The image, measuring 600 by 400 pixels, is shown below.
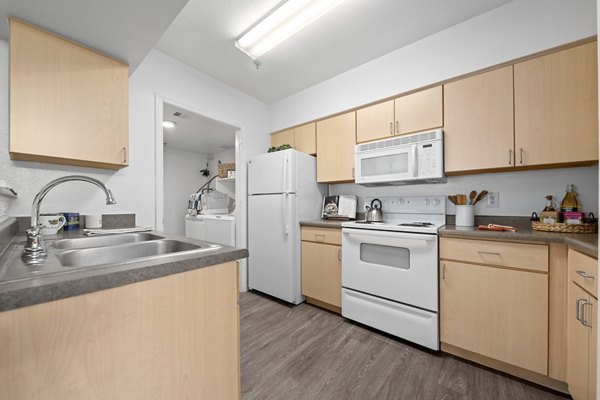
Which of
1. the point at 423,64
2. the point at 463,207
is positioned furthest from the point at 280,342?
the point at 423,64

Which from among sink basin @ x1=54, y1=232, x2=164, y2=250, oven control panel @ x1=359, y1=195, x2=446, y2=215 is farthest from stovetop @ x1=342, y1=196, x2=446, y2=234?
sink basin @ x1=54, y1=232, x2=164, y2=250

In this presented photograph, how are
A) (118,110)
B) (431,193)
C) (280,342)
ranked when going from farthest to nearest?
(431,193) → (280,342) → (118,110)

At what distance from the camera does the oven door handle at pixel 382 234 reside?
1.64 m

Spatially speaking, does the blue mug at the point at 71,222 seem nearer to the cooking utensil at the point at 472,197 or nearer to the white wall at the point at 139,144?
the white wall at the point at 139,144

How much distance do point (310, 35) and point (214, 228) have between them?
238cm

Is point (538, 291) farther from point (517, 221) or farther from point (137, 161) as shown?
point (137, 161)

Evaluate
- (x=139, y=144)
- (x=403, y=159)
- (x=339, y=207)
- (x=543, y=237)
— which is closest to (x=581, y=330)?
(x=543, y=237)

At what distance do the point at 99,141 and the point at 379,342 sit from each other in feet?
7.65

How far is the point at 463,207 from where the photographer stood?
6.10 ft

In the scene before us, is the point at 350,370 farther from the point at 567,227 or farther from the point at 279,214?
the point at 567,227

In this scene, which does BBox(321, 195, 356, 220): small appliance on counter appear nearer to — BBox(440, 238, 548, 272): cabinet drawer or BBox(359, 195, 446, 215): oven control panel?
BBox(359, 195, 446, 215): oven control panel

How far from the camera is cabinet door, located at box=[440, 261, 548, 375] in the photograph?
1.32m

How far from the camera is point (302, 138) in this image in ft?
9.25

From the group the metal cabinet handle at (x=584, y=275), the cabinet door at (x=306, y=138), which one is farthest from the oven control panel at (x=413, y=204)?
the metal cabinet handle at (x=584, y=275)
